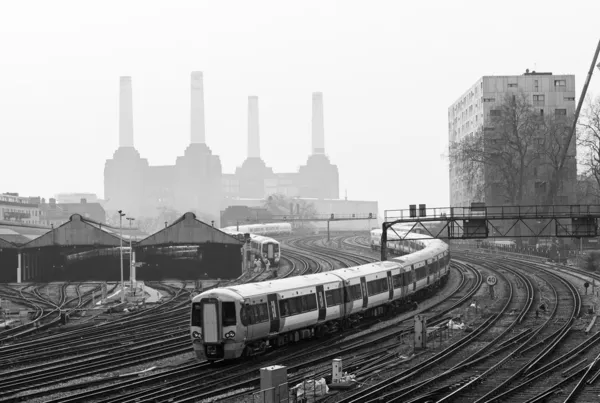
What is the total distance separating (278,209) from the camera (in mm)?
199125

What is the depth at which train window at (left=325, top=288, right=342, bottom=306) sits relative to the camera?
32.9 m

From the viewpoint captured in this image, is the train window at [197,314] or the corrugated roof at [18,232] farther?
the corrugated roof at [18,232]

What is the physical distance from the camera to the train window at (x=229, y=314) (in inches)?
1070

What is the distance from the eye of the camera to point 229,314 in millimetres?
27250

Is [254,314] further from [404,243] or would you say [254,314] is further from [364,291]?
[404,243]

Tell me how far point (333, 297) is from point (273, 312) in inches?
194

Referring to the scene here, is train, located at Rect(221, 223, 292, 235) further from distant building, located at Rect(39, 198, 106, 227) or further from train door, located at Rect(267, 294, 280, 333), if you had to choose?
train door, located at Rect(267, 294, 280, 333)

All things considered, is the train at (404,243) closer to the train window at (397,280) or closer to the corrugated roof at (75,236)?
the train window at (397,280)

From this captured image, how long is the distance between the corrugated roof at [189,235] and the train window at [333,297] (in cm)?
3343

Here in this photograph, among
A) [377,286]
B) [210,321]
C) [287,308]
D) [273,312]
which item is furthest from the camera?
[377,286]

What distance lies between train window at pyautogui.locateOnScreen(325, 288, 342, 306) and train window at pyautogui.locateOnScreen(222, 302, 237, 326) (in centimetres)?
646

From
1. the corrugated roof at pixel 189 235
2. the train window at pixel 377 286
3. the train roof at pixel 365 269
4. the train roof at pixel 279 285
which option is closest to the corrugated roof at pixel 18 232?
the corrugated roof at pixel 189 235

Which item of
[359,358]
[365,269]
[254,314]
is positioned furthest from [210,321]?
[365,269]

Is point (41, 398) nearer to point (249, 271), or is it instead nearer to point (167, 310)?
point (167, 310)
